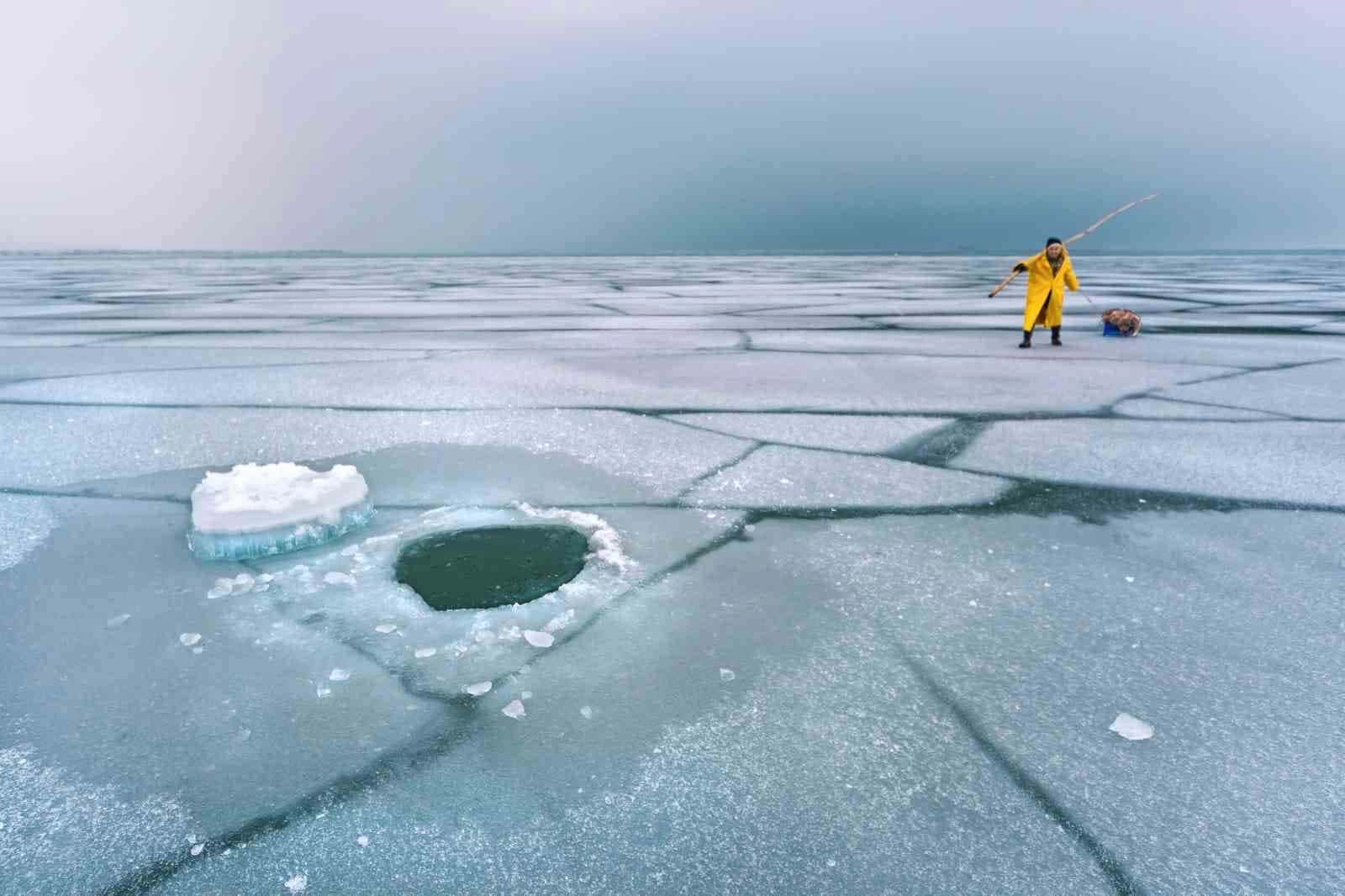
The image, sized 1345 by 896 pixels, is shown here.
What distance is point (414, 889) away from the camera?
84cm

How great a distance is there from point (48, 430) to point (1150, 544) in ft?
10.8

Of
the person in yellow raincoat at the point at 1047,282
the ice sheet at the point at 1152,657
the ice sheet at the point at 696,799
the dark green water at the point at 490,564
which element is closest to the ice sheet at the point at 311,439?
the dark green water at the point at 490,564

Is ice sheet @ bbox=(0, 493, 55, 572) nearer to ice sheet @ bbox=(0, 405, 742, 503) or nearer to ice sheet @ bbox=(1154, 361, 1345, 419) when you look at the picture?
ice sheet @ bbox=(0, 405, 742, 503)

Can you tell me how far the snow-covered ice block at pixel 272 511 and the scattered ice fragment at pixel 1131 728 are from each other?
1.51 m

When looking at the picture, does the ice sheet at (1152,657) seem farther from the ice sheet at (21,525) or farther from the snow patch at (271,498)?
the ice sheet at (21,525)

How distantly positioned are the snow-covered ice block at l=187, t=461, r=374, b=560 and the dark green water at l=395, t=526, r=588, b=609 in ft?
0.65

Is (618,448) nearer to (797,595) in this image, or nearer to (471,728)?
(797,595)

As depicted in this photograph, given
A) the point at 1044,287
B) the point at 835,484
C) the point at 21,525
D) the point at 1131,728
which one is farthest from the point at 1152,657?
the point at 1044,287

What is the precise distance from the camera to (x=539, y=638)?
1326 millimetres

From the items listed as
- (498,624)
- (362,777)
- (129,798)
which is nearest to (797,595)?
(498,624)

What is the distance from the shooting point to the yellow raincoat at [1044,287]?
4832 mm

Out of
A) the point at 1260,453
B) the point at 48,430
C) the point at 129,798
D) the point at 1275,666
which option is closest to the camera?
the point at 129,798

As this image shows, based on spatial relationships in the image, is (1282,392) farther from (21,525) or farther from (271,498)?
(21,525)

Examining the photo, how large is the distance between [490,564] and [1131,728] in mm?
1136
